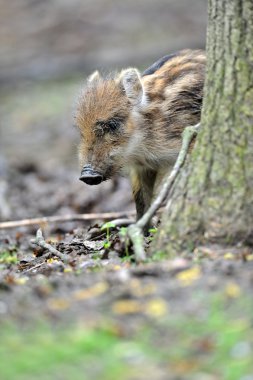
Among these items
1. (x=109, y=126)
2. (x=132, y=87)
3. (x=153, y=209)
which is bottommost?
(x=153, y=209)

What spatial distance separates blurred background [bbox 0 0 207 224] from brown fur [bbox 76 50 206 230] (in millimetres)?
5373

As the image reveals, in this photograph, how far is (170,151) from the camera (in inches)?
314

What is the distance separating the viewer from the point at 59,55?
21.4 metres

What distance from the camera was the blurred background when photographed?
15664mm

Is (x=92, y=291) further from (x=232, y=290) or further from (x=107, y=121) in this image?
(x=107, y=121)

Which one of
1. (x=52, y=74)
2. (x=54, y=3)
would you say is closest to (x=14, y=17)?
(x=54, y=3)

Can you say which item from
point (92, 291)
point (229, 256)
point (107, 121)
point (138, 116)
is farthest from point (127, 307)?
point (138, 116)

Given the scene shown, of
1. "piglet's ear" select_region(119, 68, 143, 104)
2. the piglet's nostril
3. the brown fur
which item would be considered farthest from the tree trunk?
"piglet's ear" select_region(119, 68, 143, 104)

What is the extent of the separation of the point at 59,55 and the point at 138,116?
13839mm

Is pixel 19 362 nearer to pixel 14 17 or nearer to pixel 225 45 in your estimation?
pixel 225 45

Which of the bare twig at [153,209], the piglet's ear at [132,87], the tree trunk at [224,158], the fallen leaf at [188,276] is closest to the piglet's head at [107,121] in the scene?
the piglet's ear at [132,87]

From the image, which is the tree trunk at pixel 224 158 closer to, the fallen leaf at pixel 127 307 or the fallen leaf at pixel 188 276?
the fallen leaf at pixel 188 276

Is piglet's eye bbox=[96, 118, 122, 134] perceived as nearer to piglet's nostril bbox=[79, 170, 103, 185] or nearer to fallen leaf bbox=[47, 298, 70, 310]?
piglet's nostril bbox=[79, 170, 103, 185]

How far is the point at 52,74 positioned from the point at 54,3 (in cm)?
362
